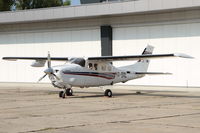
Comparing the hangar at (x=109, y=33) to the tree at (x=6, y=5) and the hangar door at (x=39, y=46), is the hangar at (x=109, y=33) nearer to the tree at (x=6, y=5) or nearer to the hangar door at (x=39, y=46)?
the hangar door at (x=39, y=46)

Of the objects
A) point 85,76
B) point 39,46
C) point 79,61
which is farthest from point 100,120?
point 39,46

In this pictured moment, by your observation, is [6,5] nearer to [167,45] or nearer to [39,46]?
[39,46]

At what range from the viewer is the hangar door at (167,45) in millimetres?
28562

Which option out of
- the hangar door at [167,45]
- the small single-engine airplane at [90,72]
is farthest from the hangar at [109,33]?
the small single-engine airplane at [90,72]

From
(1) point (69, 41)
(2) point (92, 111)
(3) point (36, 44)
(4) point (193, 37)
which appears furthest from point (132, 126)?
(3) point (36, 44)

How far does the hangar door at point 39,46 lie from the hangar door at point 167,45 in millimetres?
2612

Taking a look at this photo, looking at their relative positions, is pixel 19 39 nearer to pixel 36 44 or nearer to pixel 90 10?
pixel 36 44

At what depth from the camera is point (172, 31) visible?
96.9 ft

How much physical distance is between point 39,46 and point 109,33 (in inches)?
293

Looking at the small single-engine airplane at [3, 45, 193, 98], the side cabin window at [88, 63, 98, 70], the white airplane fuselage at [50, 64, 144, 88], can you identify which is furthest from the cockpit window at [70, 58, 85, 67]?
the side cabin window at [88, 63, 98, 70]

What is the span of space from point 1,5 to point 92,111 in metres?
44.7

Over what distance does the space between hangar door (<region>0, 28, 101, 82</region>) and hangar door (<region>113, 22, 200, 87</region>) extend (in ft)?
8.57

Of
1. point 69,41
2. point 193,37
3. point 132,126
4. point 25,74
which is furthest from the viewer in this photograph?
point 25,74

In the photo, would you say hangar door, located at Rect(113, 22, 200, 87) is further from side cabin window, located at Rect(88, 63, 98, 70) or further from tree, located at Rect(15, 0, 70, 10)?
tree, located at Rect(15, 0, 70, 10)
